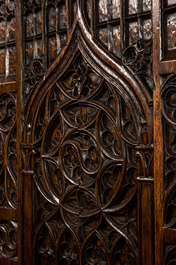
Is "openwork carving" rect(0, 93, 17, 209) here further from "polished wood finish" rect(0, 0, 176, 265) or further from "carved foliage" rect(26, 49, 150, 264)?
"carved foliage" rect(26, 49, 150, 264)

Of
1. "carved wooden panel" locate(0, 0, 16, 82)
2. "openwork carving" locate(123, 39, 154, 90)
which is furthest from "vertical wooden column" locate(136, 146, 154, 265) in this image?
"carved wooden panel" locate(0, 0, 16, 82)

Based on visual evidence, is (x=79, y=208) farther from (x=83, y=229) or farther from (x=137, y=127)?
(x=137, y=127)

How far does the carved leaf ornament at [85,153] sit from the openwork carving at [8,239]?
26 cm

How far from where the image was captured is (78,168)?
2.56 metres

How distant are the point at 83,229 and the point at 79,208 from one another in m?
0.15

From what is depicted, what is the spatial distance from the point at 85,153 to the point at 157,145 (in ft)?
1.95

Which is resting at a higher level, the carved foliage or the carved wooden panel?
the carved wooden panel

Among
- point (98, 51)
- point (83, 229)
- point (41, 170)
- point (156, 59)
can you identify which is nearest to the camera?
point (156, 59)

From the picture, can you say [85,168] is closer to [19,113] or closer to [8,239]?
[19,113]

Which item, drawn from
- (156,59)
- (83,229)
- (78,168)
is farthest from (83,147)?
(156,59)

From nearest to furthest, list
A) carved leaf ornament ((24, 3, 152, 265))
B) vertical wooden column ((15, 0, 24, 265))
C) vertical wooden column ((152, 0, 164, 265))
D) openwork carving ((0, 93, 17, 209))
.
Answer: vertical wooden column ((152, 0, 164, 265))
carved leaf ornament ((24, 3, 152, 265))
vertical wooden column ((15, 0, 24, 265))
openwork carving ((0, 93, 17, 209))

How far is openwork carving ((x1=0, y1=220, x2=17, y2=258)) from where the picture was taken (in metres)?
2.88

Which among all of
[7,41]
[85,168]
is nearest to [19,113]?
[7,41]

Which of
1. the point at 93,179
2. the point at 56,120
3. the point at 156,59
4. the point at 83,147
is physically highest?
the point at 156,59
